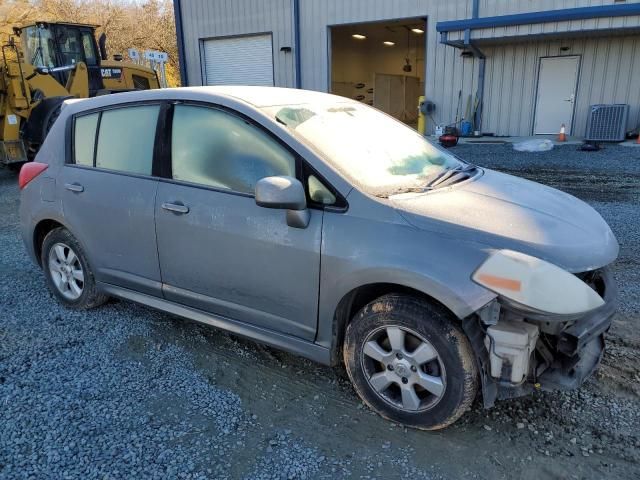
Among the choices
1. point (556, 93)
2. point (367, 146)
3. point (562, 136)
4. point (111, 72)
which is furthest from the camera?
point (556, 93)

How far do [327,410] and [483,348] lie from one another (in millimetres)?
965

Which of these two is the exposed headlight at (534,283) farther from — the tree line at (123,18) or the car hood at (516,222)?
the tree line at (123,18)

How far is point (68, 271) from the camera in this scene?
414 centimetres

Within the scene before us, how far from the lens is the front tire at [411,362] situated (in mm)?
2477

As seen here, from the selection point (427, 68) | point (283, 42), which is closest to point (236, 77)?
point (283, 42)

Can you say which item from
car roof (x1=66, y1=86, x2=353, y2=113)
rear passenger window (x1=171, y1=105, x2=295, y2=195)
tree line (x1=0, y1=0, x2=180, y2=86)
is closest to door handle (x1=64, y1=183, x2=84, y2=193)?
car roof (x1=66, y1=86, x2=353, y2=113)

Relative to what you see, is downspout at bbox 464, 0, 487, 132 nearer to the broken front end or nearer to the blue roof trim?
the blue roof trim

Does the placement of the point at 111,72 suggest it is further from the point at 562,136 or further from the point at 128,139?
the point at 562,136

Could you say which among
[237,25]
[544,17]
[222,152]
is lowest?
[222,152]

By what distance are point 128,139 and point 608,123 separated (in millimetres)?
13031

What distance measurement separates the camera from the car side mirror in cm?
267

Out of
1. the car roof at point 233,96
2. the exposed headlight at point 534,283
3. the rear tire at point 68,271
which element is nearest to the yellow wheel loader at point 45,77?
the rear tire at point 68,271

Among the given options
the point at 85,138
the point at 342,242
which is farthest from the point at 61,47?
the point at 342,242

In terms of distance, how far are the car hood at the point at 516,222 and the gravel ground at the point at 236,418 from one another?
34.7 inches
